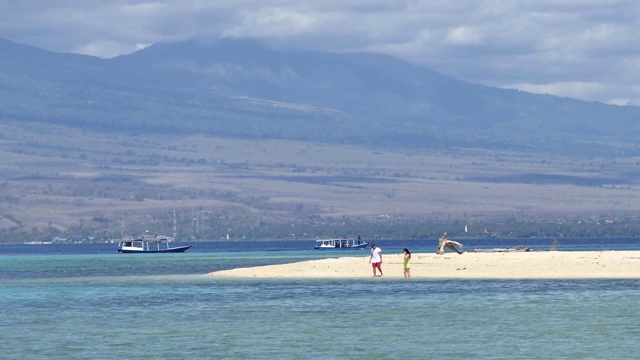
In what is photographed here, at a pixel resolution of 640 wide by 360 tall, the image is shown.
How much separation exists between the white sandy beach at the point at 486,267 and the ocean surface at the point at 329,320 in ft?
15.6

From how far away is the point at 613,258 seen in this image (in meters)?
85.2

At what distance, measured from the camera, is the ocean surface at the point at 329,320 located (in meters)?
42.7

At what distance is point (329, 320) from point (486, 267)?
101ft

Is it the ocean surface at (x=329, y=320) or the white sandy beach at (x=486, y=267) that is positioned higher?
the white sandy beach at (x=486, y=267)

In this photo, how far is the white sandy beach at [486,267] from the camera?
2997 inches

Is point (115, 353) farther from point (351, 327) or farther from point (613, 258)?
point (613, 258)

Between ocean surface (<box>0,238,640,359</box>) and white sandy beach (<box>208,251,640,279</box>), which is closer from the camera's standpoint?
ocean surface (<box>0,238,640,359</box>)

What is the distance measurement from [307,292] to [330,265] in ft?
71.7

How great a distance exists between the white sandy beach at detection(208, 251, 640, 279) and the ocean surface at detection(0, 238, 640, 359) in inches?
187

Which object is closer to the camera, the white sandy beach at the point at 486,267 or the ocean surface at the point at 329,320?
the ocean surface at the point at 329,320

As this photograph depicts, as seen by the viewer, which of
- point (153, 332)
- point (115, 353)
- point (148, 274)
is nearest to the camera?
point (115, 353)

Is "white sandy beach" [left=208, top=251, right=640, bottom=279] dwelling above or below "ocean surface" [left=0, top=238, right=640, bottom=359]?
above

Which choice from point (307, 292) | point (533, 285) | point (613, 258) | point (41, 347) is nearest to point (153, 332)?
point (41, 347)

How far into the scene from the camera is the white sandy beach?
250ft
